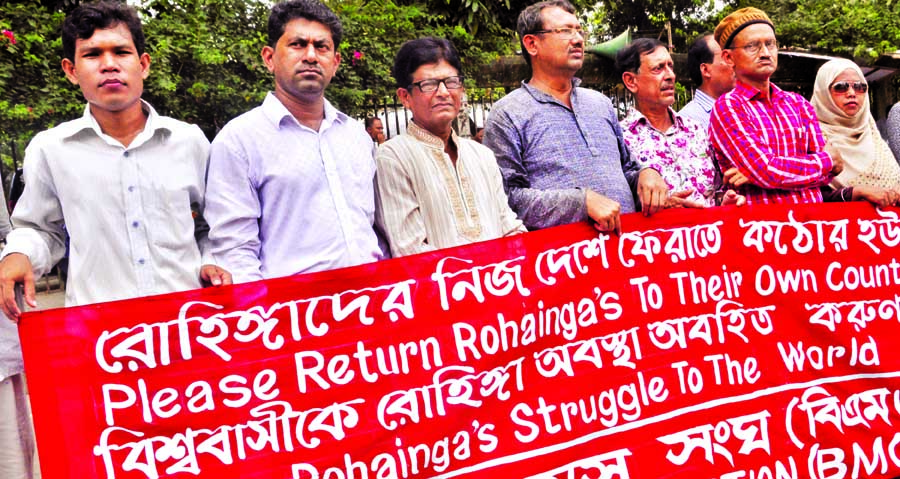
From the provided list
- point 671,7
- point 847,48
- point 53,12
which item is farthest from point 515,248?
point 671,7

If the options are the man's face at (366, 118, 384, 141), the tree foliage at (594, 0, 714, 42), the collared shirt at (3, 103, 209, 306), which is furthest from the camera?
the tree foliage at (594, 0, 714, 42)

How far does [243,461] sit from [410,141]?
48.4 inches

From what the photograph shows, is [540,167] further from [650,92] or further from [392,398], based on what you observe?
[392,398]

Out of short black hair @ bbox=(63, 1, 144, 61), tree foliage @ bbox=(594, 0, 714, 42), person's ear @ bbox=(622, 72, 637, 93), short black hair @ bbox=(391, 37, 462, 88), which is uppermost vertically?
tree foliage @ bbox=(594, 0, 714, 42)

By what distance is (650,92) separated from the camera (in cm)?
364

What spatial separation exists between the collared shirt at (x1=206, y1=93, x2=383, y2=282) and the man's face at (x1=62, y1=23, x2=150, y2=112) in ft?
1.01

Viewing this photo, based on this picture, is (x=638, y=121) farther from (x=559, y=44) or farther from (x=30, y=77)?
(x=30, y=77)

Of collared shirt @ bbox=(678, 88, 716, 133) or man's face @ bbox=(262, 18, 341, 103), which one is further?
collared shirt @ bbox=(678, 88, 716, 133)

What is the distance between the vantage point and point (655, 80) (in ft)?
11.9

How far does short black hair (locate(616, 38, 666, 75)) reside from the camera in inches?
146

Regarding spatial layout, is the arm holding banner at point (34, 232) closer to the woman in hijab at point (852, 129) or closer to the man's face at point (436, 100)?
the man's face at point (436, 100)

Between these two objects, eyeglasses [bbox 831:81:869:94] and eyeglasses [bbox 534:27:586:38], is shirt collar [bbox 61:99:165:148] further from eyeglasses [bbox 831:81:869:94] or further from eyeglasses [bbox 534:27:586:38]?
eyeglasses [bbox 831:81:869:94]

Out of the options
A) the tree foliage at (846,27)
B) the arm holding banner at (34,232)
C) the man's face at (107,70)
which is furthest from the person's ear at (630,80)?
the tree foliage at (846,27)

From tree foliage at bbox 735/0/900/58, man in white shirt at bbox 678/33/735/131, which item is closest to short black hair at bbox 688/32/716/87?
man in white shirt at bbox 678/33/735/131
